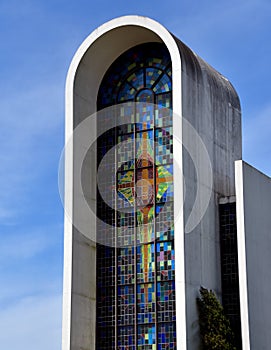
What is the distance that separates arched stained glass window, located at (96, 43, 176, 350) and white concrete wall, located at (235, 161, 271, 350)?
1.89 meters

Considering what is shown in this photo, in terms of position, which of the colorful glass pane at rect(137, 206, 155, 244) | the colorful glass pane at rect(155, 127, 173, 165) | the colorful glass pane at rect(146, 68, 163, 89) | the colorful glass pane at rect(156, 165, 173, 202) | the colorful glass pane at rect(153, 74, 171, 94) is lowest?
the colorful glass pane at rect(137, 206, 155, 244)

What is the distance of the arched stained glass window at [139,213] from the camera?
23.0 metres

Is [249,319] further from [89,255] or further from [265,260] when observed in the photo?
[89,255]

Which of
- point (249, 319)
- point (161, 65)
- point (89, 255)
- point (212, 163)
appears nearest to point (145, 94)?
point (161, 65)

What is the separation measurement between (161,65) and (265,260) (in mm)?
5904

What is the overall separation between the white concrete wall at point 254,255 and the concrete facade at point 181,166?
114 cm

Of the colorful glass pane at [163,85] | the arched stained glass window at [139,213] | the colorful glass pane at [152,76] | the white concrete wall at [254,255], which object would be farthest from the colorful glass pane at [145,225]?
the colorful glass pane at [152,76]

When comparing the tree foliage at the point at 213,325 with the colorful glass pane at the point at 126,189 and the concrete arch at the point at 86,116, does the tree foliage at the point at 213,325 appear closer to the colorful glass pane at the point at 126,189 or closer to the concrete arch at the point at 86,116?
the concrete arch at the point at 86,116

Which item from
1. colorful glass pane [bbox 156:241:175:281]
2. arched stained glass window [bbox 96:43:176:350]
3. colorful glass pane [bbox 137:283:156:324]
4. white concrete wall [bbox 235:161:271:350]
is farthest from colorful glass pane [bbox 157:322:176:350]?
white concrete wall [bbox 235:161:271:350]

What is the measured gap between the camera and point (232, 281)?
23266 mm

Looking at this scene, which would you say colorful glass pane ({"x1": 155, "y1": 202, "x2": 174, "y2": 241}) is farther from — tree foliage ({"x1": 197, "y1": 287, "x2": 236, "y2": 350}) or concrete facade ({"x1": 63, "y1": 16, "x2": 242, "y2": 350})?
tree foliage ({"x1": 197, "y1": 287, "x2": 236, "y2": 350})

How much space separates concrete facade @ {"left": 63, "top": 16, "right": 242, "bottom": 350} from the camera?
22234 millimetres

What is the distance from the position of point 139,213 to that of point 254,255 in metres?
3.27

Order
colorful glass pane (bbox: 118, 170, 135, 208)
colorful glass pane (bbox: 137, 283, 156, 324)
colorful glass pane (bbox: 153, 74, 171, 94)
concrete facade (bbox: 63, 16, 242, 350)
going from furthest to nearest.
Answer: colorful glass pane (bbox: 153, 74, 171, 94) < colorful glass pane (bbox: 118, 170, 135, 208) < colorful glass pane (bbox: 137, 283, 156, 324) < concrete facade (bbox: 63, 16, 242, 350)
